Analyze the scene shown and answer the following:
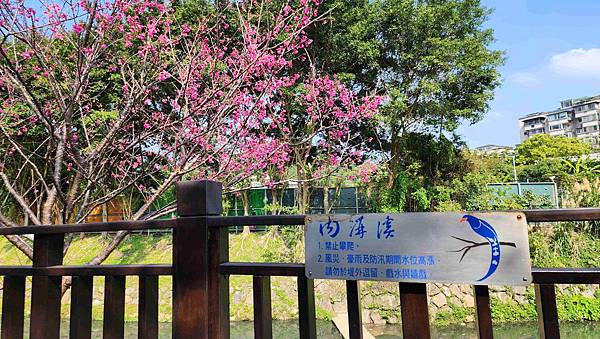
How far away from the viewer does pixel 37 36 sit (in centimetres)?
254

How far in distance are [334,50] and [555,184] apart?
6.76 m

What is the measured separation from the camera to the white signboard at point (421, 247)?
3.04 feet

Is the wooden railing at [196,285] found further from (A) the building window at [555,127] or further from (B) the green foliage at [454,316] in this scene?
(A) the building window at [555,127]

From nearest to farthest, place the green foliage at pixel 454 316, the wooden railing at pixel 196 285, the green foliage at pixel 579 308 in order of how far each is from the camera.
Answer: the wooden railing at pixel 196 285 → the green foliage at pixel 579 308 → the green foliage at pixel 454 316

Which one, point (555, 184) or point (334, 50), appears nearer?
point (334, 50)

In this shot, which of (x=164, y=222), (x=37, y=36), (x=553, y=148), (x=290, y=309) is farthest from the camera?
(x=553, y=148)

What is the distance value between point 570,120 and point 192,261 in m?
48.5

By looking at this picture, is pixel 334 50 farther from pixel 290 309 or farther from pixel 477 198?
pixel 290 309

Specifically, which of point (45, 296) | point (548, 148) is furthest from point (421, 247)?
point (548, 148)

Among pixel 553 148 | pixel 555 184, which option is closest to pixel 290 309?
pixel 555 184

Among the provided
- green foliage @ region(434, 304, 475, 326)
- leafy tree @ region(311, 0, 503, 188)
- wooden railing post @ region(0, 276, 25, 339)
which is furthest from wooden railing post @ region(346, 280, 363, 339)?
leafy tree @ region(311, 0, 503, 188)

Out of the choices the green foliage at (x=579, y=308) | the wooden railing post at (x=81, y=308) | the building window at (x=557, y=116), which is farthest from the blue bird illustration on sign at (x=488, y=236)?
the building window at (x=557, y=116)

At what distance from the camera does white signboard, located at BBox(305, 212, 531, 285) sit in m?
0.93

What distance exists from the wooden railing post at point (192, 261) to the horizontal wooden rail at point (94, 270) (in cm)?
8
